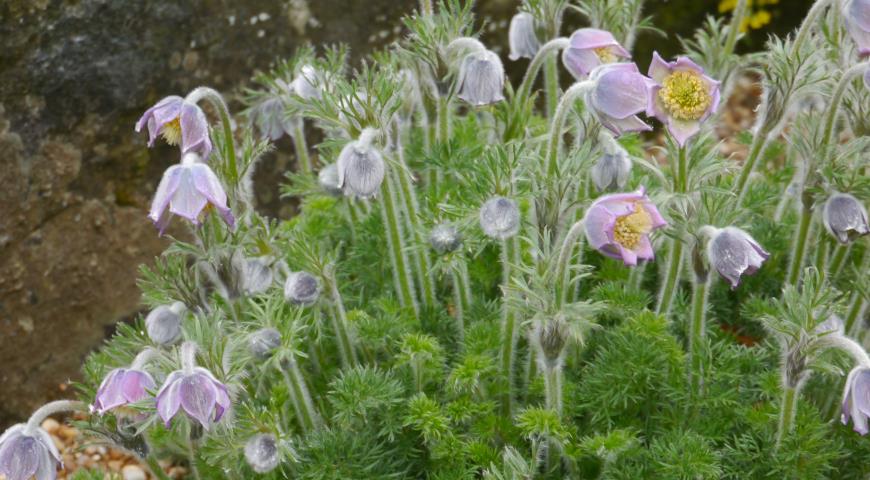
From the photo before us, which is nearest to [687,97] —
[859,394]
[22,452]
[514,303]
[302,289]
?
[514,303]

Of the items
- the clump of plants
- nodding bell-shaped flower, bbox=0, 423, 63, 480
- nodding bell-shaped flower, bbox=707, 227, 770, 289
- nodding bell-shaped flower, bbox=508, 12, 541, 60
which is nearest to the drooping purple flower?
the clump of plants

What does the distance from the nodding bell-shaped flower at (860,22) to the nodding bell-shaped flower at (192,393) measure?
1642 millimetres

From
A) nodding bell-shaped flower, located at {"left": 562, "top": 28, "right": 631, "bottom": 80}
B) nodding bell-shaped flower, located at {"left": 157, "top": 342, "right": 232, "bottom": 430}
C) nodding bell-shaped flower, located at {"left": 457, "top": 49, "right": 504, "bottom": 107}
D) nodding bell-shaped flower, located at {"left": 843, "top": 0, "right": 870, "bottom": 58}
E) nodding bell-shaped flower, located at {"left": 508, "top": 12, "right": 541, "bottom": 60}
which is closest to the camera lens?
nodding bell-shaped flower, located at {"left": 157, "top": 342, "right": 232, "bottom": 430}

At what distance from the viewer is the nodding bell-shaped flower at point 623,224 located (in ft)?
6.97

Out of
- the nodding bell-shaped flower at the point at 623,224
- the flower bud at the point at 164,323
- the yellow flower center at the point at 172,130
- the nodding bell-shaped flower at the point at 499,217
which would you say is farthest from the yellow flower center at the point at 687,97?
the flower bud at the point at 164,323

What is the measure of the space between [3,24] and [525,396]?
1927 mm

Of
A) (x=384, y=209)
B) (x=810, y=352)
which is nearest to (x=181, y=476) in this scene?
(x=384, y=209)

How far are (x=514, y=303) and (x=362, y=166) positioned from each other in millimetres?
465

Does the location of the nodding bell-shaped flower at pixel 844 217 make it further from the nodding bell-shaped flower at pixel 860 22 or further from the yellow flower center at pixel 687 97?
the yellow flower center at pixel 687 97

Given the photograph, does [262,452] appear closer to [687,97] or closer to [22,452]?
[22,452]

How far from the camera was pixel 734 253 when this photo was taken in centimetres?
228

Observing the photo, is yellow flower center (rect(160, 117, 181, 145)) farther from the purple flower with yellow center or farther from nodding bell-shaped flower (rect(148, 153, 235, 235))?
the purple flower with yellow center

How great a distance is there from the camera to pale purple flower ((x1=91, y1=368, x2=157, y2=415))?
2.17 m

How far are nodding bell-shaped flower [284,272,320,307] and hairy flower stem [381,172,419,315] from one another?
25cm
